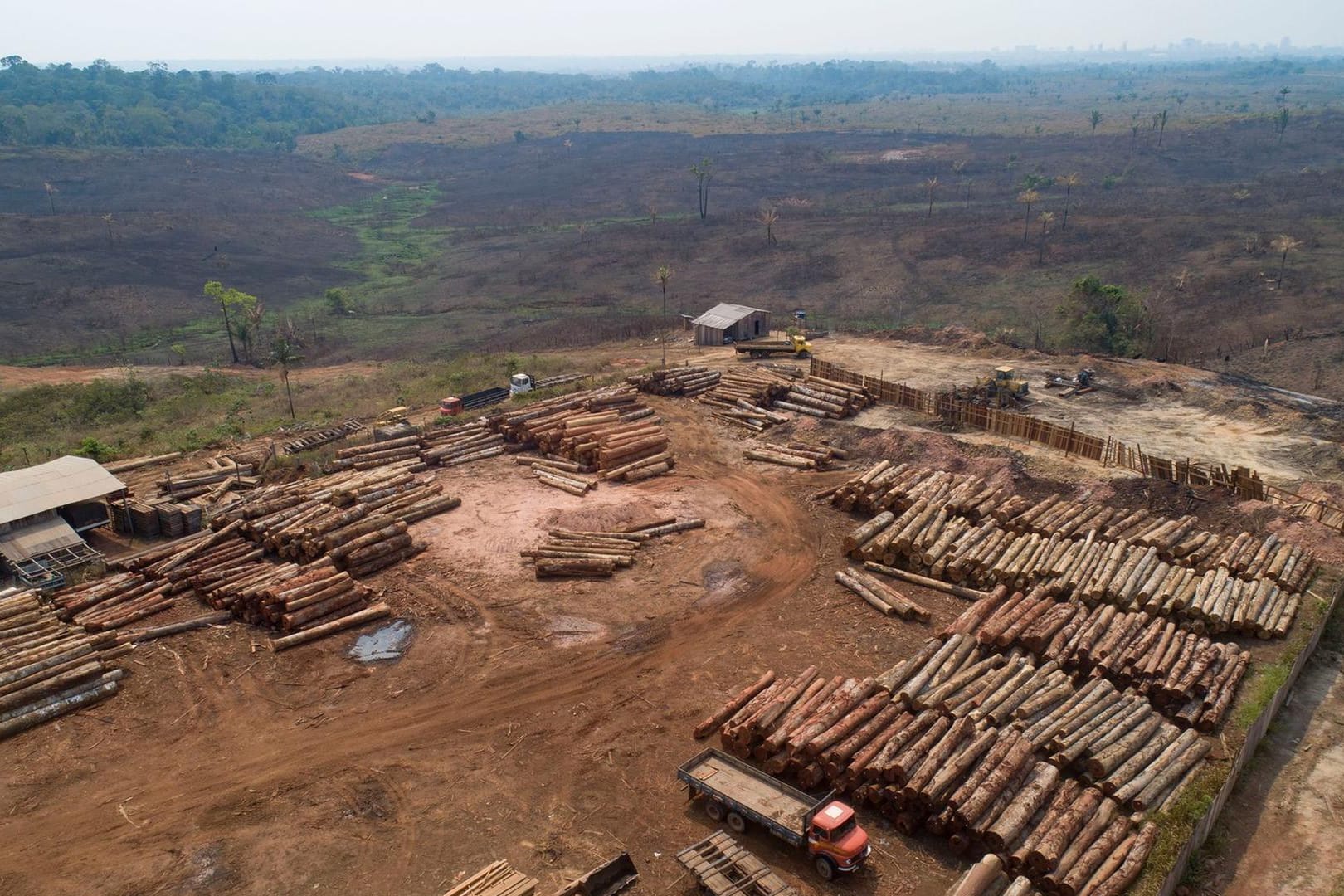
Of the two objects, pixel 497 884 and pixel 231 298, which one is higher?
pixel 231 298

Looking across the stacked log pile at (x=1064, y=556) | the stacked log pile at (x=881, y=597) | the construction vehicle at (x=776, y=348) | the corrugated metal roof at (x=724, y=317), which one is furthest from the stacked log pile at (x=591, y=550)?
the corrugated metal roof at (x=724, y=317)

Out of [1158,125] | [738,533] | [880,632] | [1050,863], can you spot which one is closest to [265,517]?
[738,533]

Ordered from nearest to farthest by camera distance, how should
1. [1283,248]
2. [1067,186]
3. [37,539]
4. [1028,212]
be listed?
[37,539], [1283,248], [1028,212], [1067,186]

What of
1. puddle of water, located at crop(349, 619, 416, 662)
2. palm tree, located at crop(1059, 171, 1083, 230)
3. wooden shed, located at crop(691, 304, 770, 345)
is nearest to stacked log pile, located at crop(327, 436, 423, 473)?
puddle of water, located at crop(349, 619, 416, 662)

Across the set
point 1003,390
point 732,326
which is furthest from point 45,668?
point 732,326

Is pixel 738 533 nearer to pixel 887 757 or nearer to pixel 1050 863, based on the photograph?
pixel 887 757

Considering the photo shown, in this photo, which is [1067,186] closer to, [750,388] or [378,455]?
[750,388]
